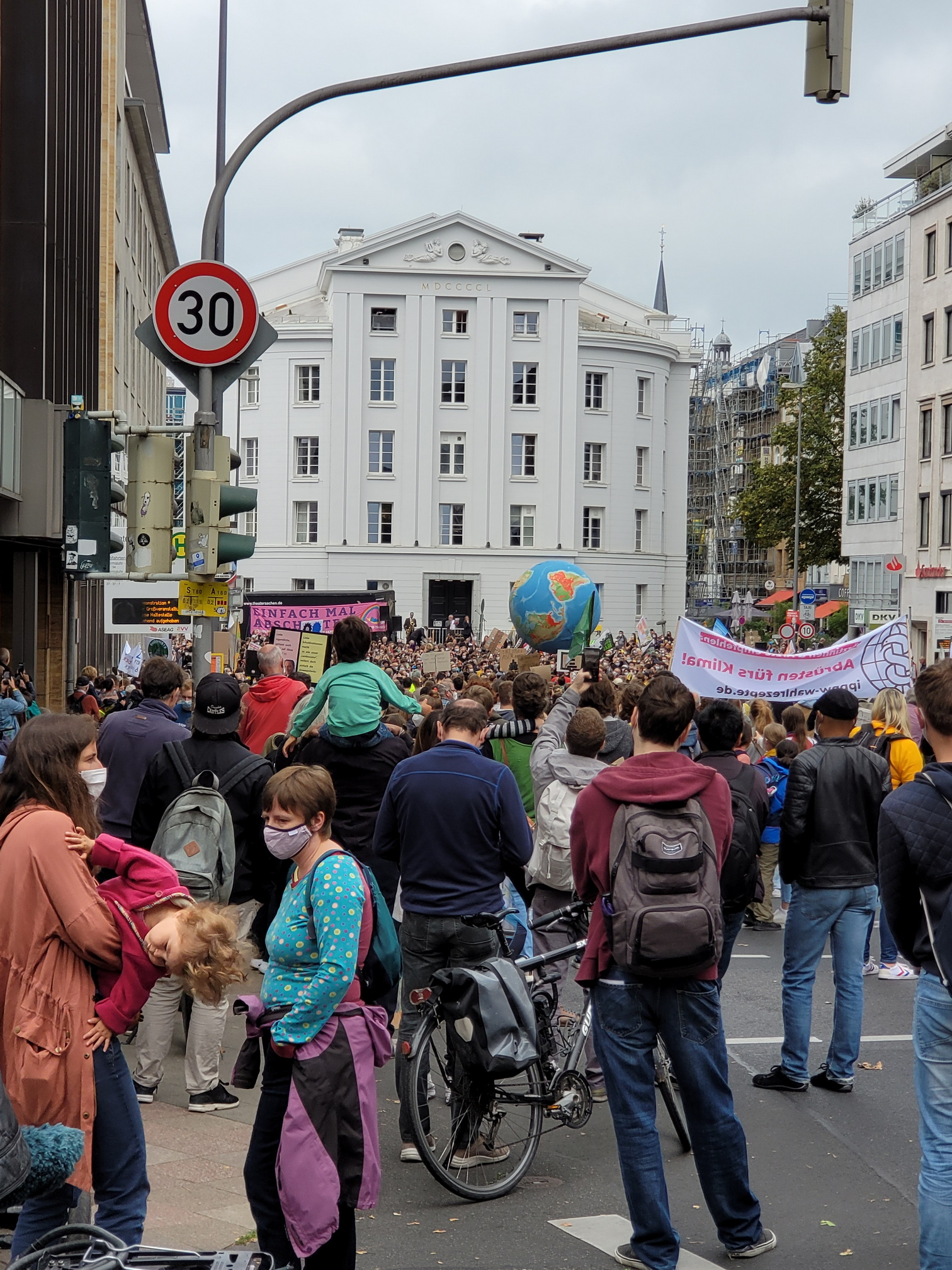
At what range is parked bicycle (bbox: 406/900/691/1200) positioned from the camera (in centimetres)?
604

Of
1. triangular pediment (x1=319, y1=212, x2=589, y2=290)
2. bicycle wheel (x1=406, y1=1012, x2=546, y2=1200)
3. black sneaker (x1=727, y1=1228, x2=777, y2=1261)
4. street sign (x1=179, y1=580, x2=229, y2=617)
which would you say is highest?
triangular pediment (x1=319, y1=212, x2=589, y2=290)

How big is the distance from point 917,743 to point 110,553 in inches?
598

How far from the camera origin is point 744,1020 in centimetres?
932

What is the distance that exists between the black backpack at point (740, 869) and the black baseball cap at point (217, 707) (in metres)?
2.44

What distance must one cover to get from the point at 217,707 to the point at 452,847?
1554 millimetres

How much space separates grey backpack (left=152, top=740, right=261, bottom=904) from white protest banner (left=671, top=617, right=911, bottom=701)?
671 centimetres

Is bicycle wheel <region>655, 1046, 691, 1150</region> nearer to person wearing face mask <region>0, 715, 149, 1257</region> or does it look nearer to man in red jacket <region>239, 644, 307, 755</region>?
person wearing face mask <region>0, 715, 149, 1257</region>

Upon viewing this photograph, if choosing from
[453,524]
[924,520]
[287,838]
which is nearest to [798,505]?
[924,520]

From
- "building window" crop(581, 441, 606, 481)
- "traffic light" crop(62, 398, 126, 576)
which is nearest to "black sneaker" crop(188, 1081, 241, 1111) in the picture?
"traffic light" crop(62, 398, 126, 576)

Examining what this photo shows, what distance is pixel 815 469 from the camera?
7688cm

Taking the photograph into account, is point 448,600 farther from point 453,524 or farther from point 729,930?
point 729,930

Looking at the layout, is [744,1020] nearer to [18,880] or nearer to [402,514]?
[18,880]

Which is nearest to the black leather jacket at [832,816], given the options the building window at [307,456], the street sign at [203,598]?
the street sign at [203,598]

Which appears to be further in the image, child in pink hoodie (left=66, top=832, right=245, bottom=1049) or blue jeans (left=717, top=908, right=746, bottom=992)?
blue jeans (left=717, top=908, right=746, bottom=992)
